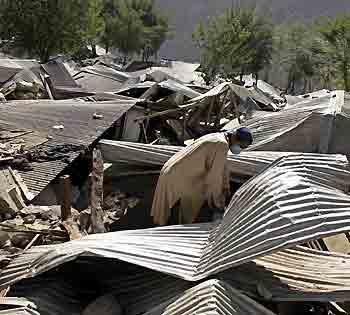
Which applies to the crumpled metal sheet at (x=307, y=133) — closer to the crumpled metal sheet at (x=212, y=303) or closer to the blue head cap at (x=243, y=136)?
the blue head cap at (x=243, y=136)

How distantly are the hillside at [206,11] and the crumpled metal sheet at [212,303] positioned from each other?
58642 mm

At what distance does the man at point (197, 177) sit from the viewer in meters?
4.65

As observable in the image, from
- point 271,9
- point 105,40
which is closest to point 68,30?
point 105,40

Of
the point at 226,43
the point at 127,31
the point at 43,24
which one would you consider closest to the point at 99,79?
the point at 43,24

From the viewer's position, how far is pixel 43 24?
80.1ft

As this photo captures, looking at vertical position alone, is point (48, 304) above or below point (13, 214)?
above

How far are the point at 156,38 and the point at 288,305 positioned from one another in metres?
44.7

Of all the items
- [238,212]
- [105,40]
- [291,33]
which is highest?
[238,212]

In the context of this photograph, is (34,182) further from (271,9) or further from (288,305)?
(271,9)

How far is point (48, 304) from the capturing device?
10.7 feet

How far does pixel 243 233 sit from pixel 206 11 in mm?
65677

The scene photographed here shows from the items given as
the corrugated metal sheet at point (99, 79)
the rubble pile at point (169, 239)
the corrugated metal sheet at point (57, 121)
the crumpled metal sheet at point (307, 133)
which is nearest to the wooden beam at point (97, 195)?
the rubble pile at point (169, 239)

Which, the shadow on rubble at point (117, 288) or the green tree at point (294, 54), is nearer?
the shadow on rubble at point (117, 288)

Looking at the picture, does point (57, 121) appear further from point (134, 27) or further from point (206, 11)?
point (206, 11)
